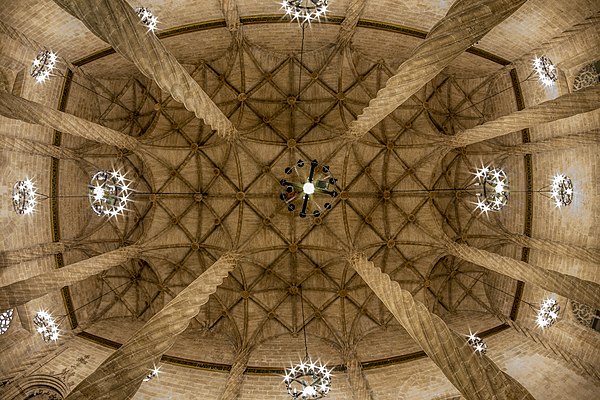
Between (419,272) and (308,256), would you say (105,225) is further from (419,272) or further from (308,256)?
(419,272)

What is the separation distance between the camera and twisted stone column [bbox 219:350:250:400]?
44.4ft

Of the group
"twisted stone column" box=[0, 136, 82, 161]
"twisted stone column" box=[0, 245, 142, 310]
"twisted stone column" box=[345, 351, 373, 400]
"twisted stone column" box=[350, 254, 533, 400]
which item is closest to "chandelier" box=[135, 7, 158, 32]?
"twisted stone column" box=[0, 136, 82, 161]

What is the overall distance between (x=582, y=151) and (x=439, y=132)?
4724 millimetres

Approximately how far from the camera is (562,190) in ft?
46.3

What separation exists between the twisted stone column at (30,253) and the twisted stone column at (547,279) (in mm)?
12992

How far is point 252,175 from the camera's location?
59.4 ft

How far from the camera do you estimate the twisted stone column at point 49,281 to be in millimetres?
10508

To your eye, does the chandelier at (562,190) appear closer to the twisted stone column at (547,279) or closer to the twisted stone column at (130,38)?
the twisted stone column at (547,279)

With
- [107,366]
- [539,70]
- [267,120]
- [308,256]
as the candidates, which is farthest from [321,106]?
[107,366]

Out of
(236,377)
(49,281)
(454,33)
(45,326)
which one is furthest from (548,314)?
(45,326)

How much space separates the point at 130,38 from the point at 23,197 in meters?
8.57

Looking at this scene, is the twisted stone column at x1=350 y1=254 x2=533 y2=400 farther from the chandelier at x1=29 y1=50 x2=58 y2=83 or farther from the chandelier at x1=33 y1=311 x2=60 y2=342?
the chandelier at x1=29 y1=50 x2=58 y2=83

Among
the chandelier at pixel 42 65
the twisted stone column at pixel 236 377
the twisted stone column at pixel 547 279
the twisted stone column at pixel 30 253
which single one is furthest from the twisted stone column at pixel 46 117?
the twisted stone column at pixel 547 279

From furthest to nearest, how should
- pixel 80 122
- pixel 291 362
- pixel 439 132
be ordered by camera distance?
pixel 439 132, pixel 291 362, pixel 80 122
